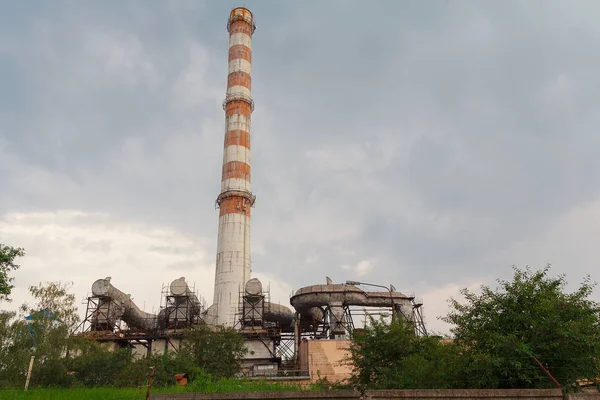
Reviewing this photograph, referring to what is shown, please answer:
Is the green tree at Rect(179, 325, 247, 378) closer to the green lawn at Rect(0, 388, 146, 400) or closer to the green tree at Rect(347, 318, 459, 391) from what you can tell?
the green tree at Rect(347, 318, 459, 391)

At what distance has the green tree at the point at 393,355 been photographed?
1623cm

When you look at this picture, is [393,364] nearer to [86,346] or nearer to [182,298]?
[86,346]

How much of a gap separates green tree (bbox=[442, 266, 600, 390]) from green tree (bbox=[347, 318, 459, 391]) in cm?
174

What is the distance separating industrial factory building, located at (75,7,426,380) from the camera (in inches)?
1651

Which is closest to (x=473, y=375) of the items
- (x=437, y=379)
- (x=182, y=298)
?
(x=437, y=379)

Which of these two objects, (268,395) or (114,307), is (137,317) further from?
(268,395)

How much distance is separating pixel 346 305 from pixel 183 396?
3582cm

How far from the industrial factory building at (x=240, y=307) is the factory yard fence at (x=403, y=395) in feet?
103

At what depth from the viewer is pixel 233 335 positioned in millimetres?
31219

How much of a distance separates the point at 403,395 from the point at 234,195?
40.9 metres

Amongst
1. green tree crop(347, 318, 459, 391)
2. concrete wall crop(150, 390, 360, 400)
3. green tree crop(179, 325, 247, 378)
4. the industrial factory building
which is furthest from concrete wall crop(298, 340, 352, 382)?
concrete wall crop(150, 390, 360, 400)

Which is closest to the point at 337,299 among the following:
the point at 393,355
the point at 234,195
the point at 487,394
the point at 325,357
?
the point at 325,357

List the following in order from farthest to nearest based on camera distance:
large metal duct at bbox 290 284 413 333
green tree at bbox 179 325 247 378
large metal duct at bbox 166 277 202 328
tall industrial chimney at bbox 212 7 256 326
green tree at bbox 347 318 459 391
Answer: large metal duct at bbox 166 277 202 328 < tall industrial chimney at bbox 212 7 256 326 < large metal duct at bbox 290 284 413 333 < green tree at bbox 179 325 247 378 < green tree at bbox 347 318 459 391

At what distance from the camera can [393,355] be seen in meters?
19.0
